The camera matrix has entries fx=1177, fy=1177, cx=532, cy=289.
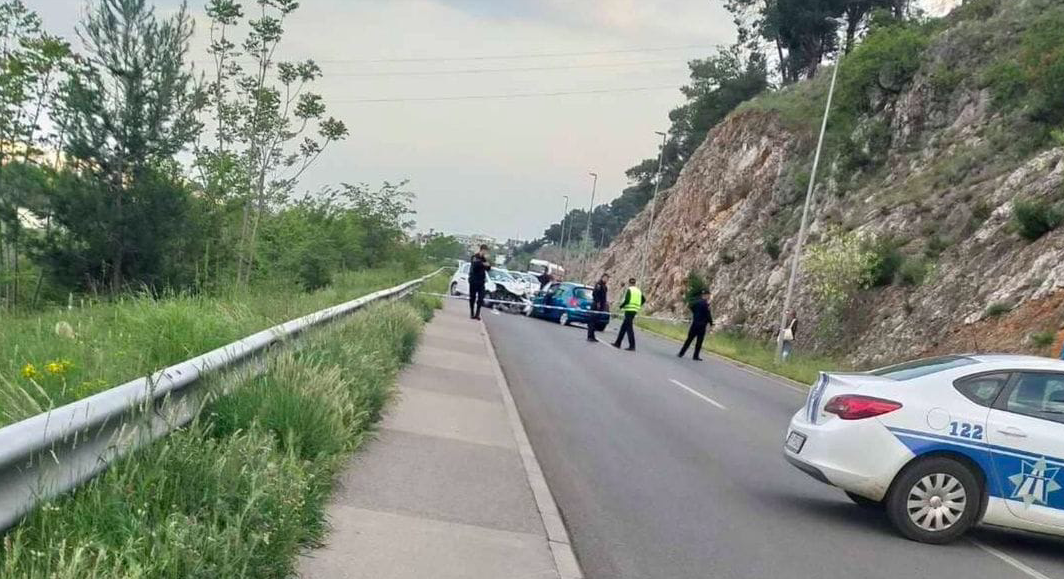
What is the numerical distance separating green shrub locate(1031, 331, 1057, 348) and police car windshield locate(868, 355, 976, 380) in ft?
53.4

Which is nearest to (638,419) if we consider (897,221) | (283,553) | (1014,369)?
(1014,369)

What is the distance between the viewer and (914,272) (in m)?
34.7

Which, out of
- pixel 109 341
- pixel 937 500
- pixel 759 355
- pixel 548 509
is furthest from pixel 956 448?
pixel 759 355

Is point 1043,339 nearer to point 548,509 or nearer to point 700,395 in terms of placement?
point 700,395

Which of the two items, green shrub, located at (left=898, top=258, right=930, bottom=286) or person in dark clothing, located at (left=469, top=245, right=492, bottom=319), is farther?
green shrub, located at (left=898, top=258, right=930, bottom=286)

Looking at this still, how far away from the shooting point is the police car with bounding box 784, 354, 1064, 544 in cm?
884

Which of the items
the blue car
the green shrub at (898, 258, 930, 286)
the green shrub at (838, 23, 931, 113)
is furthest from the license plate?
the green shrub at (838, 23, 931, 113)

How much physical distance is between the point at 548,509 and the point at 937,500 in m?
3.03

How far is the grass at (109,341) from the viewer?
6297mm

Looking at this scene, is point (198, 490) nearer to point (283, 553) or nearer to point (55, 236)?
point (283, 553)

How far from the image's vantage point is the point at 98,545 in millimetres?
4617

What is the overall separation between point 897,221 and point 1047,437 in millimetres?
32332

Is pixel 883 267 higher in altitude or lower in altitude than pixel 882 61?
lower

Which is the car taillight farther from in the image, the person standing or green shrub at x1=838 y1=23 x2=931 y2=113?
green shrub at x1=838 y1=23 x2=931 y2=113
